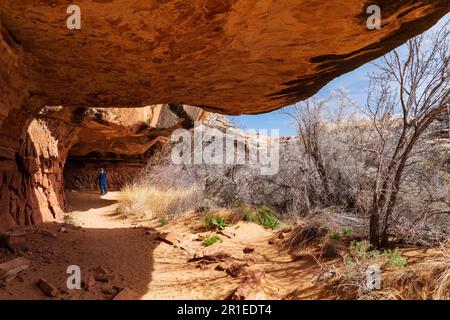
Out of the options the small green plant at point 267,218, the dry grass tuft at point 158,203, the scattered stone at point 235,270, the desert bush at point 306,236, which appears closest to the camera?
the scattered stone at point 235,270

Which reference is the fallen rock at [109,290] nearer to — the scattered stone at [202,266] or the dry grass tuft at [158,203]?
the scattered stone at [202,266]

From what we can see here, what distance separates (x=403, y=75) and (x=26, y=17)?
4.90 metres

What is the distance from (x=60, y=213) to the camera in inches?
283

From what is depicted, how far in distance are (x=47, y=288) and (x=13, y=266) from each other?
0.64 metres

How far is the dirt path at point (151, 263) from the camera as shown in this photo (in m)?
3.68

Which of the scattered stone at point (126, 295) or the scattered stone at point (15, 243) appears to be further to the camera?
the scattered stone at point (15, 243)

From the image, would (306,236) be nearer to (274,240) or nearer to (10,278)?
(274,240)

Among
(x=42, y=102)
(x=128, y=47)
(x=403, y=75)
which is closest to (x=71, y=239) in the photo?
(x=42, y=102)

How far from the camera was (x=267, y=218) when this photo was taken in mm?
7730

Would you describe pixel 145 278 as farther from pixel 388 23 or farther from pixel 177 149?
pixel 177 149

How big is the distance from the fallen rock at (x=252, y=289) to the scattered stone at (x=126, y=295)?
1178mm

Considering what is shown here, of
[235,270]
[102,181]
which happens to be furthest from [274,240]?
[102,181]

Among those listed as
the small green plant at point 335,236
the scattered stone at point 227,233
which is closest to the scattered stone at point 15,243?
the scattered stone at point 227,233

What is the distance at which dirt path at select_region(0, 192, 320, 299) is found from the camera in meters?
3.68
